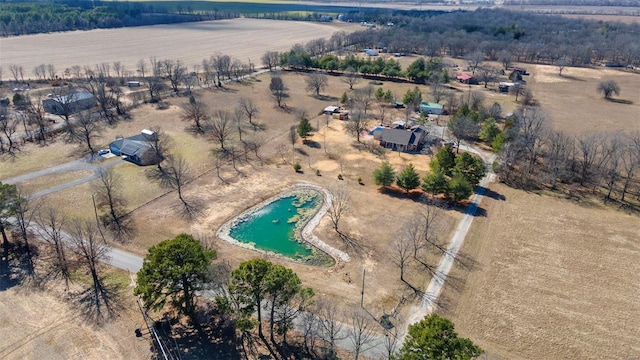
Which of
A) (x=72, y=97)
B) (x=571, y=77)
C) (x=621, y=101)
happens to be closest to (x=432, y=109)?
(x=621, y=101)

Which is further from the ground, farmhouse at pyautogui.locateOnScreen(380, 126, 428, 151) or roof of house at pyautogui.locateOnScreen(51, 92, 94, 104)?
roof of house at pyautogui.locateOnScreen(51, 92, 94, 104)

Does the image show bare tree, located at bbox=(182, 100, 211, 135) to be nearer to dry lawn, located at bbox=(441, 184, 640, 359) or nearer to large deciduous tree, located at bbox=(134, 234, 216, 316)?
large deciduous tree, located at bbox=(134, 234, 216, 316)

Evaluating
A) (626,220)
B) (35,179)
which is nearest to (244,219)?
(35,179)

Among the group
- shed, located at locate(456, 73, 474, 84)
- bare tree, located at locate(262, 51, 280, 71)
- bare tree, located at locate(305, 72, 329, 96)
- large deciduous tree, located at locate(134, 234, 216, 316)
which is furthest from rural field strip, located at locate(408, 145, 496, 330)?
bare tree, located at locate(262, 51, 280, 71)

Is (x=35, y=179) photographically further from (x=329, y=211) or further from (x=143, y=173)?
(x=329, y=211)

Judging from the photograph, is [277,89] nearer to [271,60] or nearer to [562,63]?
[271,60]

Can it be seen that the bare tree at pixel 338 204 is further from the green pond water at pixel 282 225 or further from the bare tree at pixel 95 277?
the bare tree at pixel 95 277
